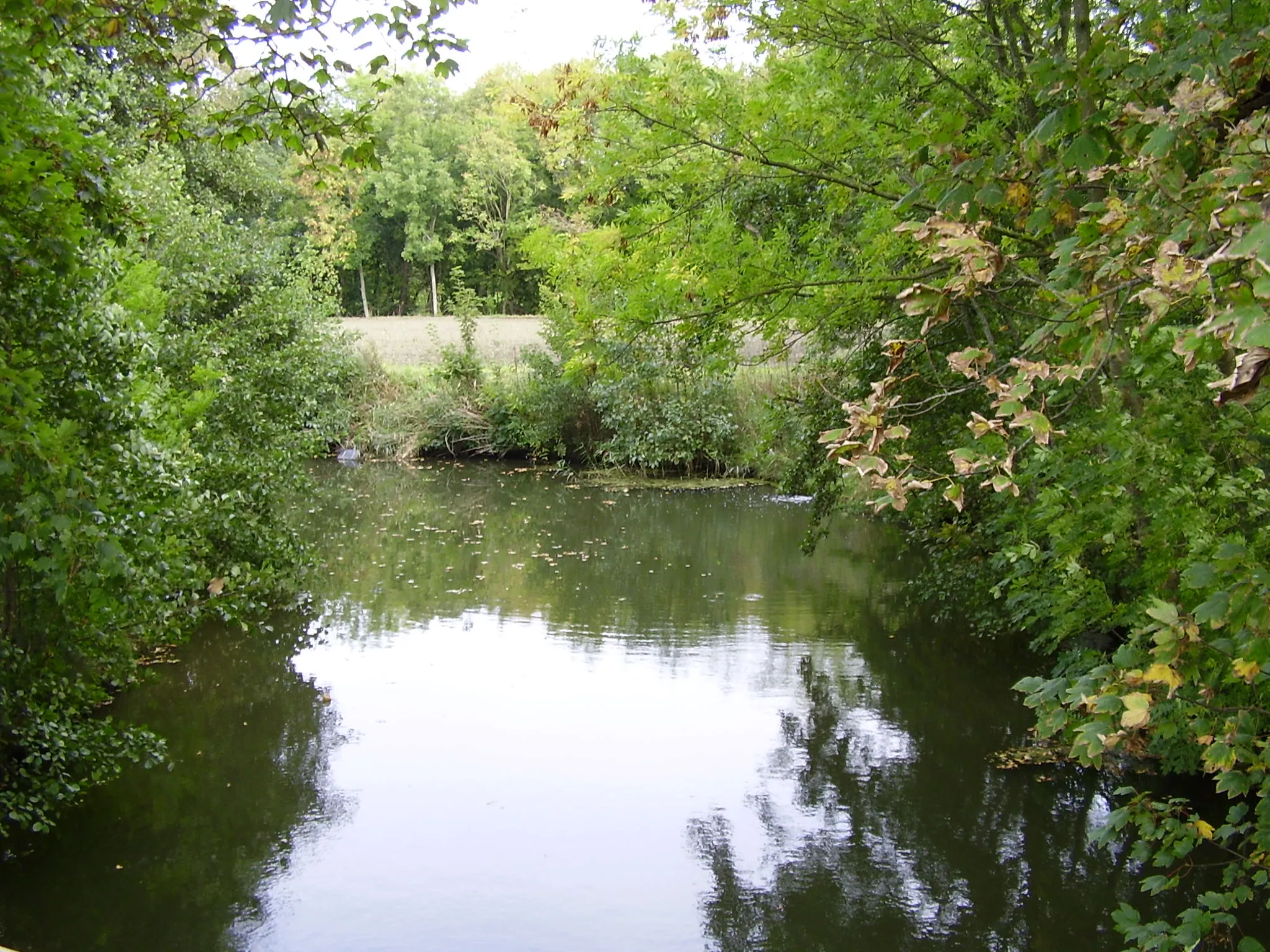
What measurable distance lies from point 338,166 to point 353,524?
1321cm

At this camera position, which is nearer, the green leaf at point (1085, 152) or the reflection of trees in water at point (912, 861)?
the green leaf at point (1085, 152)

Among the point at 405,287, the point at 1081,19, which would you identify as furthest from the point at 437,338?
the point at 1081,19

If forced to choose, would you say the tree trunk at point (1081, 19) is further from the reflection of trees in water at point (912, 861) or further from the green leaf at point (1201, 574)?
the reflection of trees in water at point (912, 861)

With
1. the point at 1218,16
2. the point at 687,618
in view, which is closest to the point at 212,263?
the point at 687,618

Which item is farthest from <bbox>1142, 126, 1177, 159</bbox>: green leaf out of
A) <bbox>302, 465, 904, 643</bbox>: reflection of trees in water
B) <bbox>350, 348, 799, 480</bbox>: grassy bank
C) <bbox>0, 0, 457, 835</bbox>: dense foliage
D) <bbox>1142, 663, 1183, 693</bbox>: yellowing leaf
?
<bbox>350, 348, 799, 480</bbox>: grassy bank

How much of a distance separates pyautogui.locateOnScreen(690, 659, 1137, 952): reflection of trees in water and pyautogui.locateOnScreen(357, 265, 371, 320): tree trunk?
3540 cm

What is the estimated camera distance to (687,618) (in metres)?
12.0

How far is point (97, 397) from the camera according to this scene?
497cm

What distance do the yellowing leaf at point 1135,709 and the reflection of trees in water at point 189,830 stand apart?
182 inches

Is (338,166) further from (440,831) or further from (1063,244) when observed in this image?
(440,831)

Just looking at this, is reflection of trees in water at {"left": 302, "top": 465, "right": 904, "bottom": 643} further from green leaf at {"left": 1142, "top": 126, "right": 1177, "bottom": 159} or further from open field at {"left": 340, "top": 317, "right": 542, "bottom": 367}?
green leaf at {"left": 1142, "top": 126, "right": 1177, "bottom": 159}

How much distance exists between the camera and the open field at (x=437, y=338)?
2759cm

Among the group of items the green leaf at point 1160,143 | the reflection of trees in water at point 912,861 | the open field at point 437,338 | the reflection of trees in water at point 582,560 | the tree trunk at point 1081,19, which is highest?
the tree trunk at point 1081,19

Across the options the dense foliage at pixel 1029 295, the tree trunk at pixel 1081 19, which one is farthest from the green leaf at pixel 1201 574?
the tree trunk at pixel 1081 19
